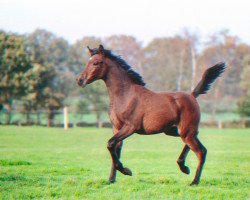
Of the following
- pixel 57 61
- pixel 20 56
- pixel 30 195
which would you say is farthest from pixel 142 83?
pixel 57 61

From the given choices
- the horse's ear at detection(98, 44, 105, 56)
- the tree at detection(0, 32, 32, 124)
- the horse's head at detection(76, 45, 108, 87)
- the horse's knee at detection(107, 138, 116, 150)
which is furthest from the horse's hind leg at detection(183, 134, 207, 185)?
the tree at detection(0, 32, 32, 124)

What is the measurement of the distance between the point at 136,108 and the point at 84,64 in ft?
192

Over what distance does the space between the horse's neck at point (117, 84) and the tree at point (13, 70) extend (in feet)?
140

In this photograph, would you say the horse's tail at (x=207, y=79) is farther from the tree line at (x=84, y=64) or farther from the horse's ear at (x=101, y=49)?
the tree line at (x=84, y=64)

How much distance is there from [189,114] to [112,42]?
6343cm

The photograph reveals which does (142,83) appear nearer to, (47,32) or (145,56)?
(47,32)

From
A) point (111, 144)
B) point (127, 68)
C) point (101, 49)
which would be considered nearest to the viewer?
point (111, 144)

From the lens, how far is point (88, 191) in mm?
9766

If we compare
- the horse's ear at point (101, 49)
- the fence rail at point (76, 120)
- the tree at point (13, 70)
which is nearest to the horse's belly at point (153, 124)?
the horse's ear at point (101, 49)

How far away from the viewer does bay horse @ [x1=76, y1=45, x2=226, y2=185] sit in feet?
34.5

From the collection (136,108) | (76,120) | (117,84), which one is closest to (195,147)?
(136,108)

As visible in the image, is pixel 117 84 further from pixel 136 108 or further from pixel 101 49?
pixel 101 49

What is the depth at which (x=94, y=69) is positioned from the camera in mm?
10711

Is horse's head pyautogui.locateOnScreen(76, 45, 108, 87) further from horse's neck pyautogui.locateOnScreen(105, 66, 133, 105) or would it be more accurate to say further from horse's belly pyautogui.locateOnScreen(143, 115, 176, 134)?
horse's belly pyautogui.locateOnScreen(143, 115, 176, 134)
